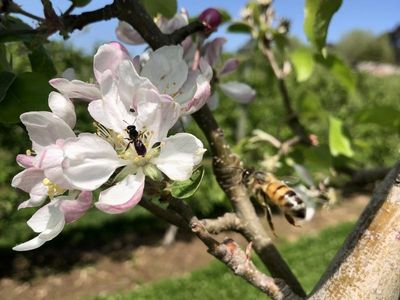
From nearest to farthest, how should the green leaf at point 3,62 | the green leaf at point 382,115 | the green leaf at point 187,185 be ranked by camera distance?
the green leaf at point 187,185, the green leaf at point 3,62, the green leaf at point 382,115

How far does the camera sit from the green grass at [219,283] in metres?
4.98

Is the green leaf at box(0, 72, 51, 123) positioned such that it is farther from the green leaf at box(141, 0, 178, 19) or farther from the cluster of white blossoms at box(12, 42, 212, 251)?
the green leaf at box(141, 0, 178, 19)

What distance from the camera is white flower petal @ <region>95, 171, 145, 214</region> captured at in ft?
2.34

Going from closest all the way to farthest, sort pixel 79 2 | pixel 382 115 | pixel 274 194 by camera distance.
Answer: pixel 79 2, pixel 274 194, pixel 382 115

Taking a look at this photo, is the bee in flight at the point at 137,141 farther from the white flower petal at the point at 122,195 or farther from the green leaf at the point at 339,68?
the green leaf at the point at 339,68

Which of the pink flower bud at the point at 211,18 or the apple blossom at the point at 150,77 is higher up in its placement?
the apple blossom at the point at 150,77

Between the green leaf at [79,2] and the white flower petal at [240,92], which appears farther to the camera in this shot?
the white flower petal at [240,92]

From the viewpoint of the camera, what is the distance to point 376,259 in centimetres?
83

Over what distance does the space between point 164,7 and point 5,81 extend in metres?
0.40

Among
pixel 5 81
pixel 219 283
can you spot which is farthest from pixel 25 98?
pixel 219 283

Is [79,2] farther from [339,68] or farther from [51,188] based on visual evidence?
[339,68]

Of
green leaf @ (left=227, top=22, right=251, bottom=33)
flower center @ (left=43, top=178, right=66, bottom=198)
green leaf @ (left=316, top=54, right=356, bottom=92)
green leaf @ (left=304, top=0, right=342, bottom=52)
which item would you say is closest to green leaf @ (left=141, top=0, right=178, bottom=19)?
green leaf @ (left=304, top=0, right=342, bottom=52)

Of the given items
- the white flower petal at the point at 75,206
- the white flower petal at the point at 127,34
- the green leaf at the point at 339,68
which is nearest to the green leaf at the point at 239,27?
the green leaf at the point at 339,68

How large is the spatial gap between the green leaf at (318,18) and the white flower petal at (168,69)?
0.42m
